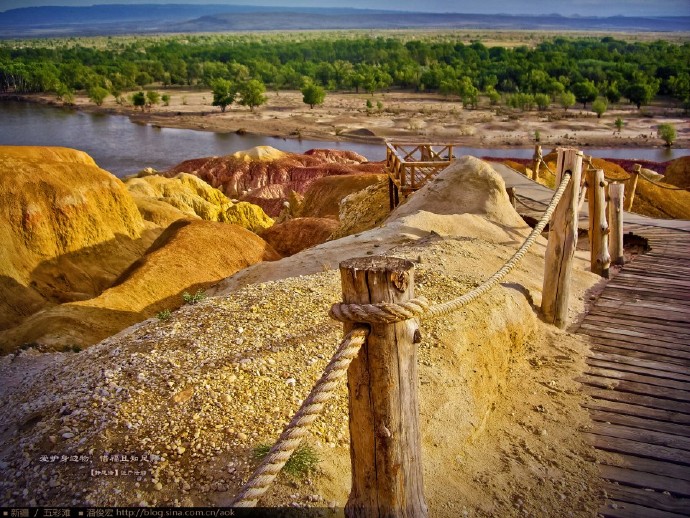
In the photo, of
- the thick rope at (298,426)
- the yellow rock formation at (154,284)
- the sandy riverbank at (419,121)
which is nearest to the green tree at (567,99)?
the sandy riverbank at (419,121)

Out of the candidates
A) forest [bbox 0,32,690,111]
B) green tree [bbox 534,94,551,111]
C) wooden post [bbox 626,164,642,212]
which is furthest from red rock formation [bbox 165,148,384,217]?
forest [bbox 0,32,690,111]

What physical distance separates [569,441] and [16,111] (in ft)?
318

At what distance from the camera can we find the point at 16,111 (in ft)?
285

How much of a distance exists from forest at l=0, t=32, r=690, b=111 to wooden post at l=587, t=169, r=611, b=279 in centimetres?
7678

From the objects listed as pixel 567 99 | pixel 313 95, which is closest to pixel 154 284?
pixel 567 99

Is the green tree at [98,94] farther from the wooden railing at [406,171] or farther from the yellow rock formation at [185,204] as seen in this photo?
the wooden railing at [406,171]

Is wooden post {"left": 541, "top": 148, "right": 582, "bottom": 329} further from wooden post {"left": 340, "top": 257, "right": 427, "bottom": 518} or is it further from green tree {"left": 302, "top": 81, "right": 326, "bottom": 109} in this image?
green tree {"left": 302, "top": 81, "right": 326, "bottom": 109}

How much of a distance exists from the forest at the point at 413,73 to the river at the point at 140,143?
19301mm

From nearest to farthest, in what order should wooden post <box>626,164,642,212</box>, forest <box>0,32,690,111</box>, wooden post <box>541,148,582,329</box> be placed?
wooden post <box>541,148,582,329</box>
wooden post <box>626,164,642,212</box>
forest <box>0,32,690,111</box>

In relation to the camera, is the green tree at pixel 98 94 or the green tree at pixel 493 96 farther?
the green tree at pixel 98 94

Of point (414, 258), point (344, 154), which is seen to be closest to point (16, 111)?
point (344, 154)

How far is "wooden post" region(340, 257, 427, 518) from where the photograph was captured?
3207 millimetres

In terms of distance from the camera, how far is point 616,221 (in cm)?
1085

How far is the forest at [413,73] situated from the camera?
8706 cm
